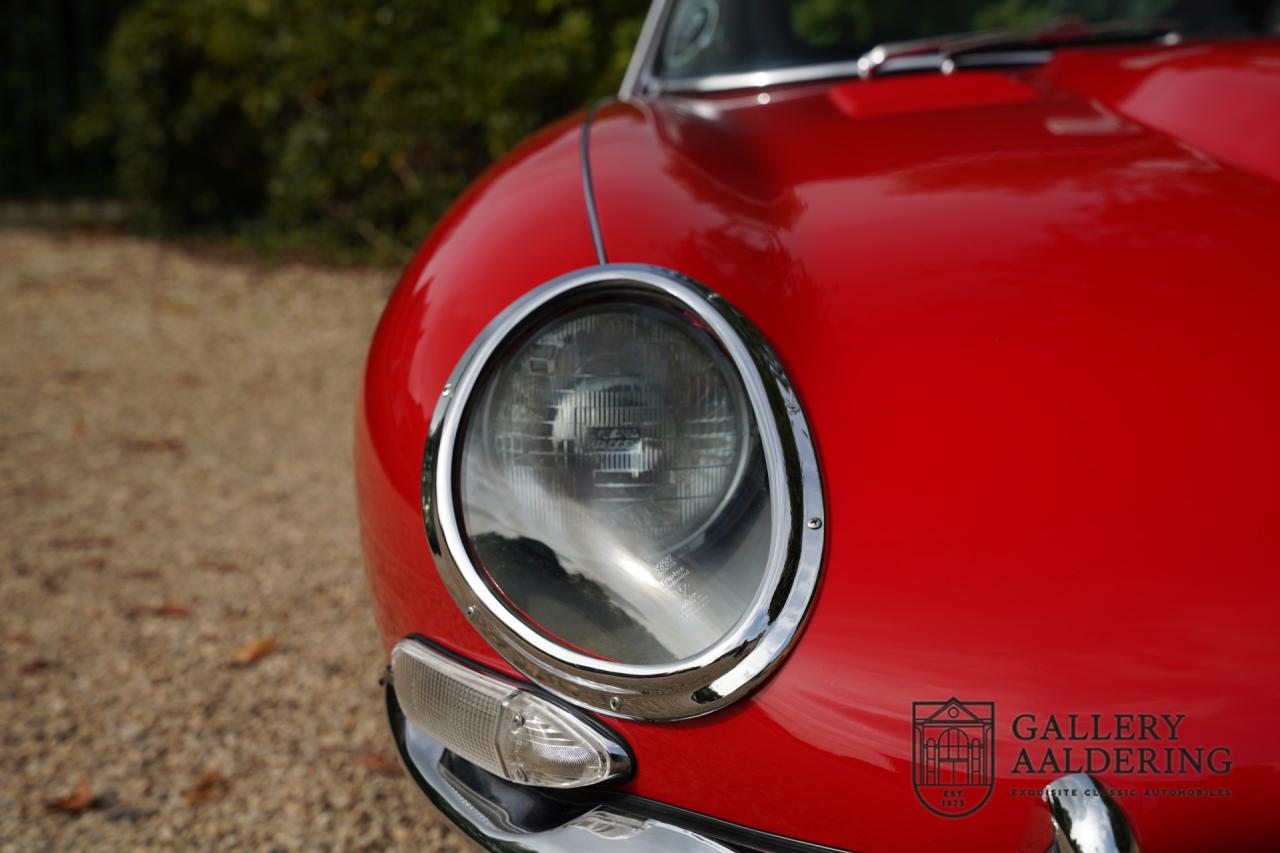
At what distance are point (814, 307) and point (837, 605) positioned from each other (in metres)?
0.30

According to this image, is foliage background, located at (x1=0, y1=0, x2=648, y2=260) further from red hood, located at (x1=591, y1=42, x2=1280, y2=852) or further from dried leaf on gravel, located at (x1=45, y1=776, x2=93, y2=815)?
red hood, located at (x1=591, y1=42, x2=1280, y2=852)

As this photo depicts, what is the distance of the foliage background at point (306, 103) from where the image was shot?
5.08 m

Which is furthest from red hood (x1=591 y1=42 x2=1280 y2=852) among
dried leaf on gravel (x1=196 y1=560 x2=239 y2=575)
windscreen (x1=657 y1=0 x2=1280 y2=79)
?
dried leaf on gravel (x1=196 y1=560 x2=239 y2=575)

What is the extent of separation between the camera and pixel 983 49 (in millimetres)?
1728

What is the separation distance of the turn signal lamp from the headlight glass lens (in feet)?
0.23

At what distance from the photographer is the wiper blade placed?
1.71 meters

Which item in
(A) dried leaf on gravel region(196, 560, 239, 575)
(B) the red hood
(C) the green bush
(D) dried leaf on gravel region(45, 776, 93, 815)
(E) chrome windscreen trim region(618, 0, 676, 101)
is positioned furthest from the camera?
(C) the green bush

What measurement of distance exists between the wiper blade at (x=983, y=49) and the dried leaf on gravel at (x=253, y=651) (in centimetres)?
158

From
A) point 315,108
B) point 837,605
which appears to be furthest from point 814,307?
point 315,108

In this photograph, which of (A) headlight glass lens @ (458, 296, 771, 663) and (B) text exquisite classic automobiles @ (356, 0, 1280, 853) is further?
(A) headlight glass lens @ (458, 296, 771, 663)

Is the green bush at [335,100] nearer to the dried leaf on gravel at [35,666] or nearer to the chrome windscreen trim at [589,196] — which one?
the dried leaf on gravel at [35,666]

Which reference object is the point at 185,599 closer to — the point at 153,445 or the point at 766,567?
the point at 153,445

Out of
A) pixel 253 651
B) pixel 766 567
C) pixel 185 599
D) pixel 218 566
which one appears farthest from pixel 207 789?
pixel 766 567

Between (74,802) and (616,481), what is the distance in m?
1.23
